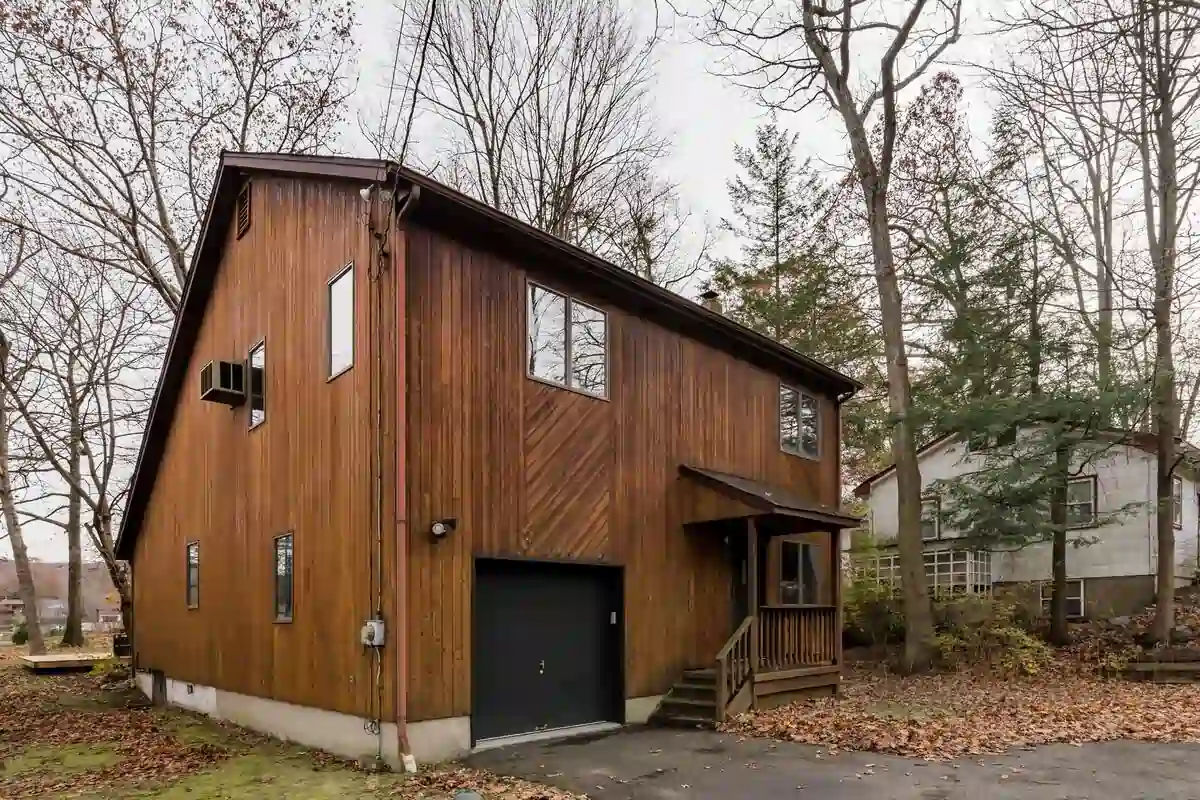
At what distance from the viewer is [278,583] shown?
Answer: 37.3 feet

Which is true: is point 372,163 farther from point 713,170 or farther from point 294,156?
point 713,170

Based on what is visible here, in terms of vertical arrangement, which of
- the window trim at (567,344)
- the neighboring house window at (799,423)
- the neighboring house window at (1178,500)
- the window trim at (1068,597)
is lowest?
the window trim at (1068,597)

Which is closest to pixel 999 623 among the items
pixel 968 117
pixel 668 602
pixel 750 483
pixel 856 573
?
pixel 856 573

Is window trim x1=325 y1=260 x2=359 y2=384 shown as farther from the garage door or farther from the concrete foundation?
the concrete foundation

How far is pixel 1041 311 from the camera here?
18.0 meters

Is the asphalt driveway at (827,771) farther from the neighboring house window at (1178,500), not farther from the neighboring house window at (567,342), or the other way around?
the neighboring house window at (1178,500)

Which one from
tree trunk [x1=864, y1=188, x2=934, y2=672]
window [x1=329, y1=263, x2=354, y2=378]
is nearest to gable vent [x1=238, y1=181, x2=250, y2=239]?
window [x1=329, y1=263, x2=354, y2=378]

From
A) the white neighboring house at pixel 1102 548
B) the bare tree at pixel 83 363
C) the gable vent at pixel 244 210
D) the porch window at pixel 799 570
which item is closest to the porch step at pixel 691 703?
the porch window at pixel 799 570

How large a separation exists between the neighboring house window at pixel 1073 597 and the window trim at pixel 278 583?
17.3m

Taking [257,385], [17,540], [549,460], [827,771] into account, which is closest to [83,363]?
[17,540]

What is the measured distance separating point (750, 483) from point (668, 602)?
2.57m

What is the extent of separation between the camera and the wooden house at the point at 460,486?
30.2 feet

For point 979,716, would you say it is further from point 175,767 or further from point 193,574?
point 193,574

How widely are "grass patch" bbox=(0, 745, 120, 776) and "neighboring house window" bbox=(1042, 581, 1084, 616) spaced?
753 inches
